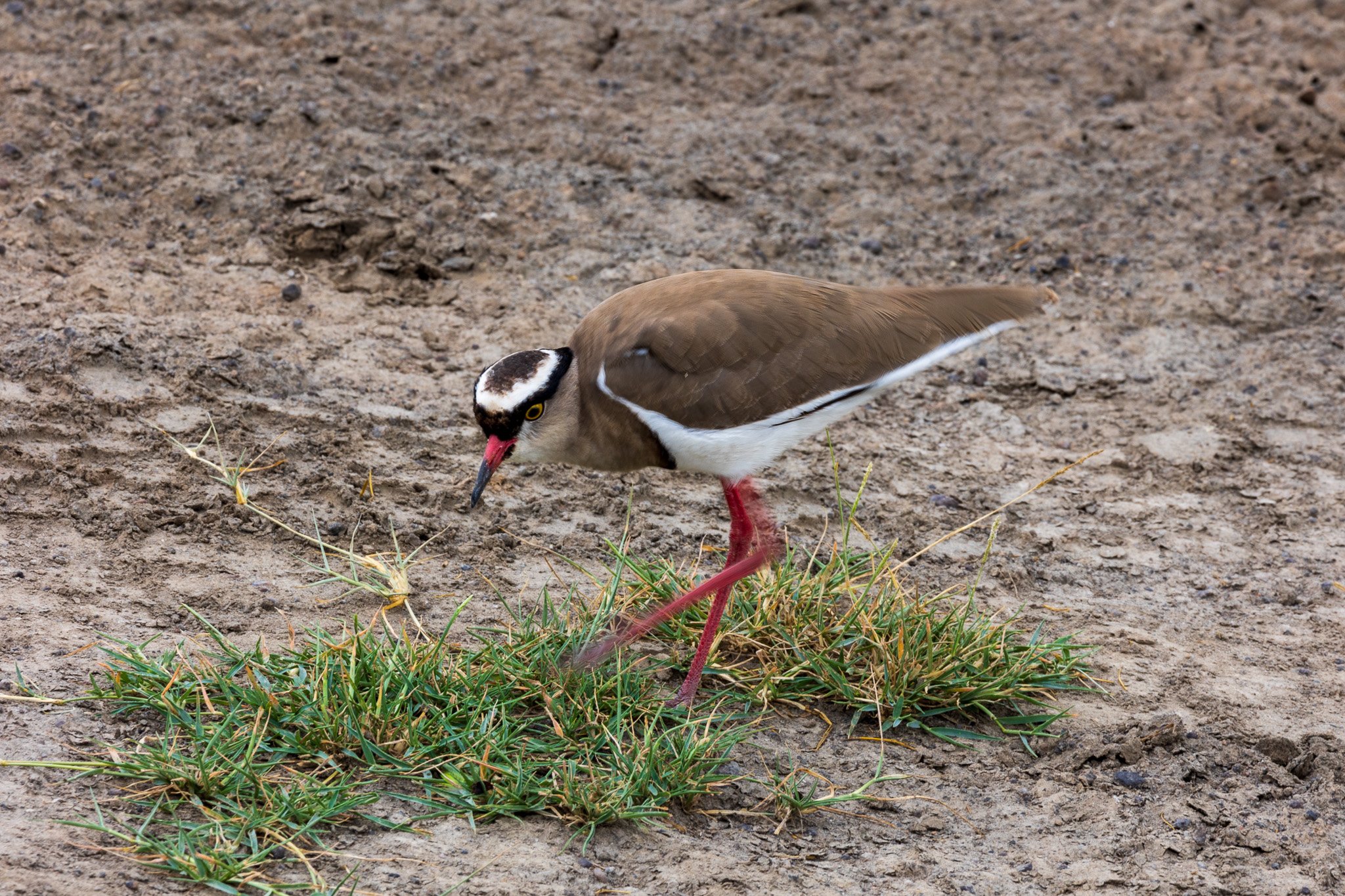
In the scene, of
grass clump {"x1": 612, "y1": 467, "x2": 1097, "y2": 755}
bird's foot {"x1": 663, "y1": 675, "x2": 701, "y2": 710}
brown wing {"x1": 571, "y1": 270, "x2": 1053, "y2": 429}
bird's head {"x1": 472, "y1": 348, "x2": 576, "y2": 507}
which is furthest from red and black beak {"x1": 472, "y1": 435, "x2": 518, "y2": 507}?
bird's foot {"x1": 663, "y1": 675, "x2": 701, "y2": 710}

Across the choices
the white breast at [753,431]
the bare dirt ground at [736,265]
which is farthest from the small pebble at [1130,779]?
the white breast at [753,431]

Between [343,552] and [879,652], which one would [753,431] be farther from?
[343,552]

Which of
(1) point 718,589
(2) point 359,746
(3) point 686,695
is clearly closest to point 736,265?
(1) point 718,589

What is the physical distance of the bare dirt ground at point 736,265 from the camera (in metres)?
4.08

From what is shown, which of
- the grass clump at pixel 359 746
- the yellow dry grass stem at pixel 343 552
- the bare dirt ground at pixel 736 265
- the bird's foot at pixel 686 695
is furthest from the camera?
the yellow dry grass stem at pixel 343 552

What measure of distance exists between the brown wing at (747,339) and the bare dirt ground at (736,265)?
1083mm

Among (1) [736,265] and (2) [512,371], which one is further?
(1) [736,265]

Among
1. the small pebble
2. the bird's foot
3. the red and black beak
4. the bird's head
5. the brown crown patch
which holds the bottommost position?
the small pebble

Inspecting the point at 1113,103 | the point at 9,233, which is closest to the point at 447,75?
the point at 9,233

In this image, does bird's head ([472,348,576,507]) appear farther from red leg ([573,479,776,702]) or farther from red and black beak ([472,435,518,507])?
red leg ([573,479,776,702])

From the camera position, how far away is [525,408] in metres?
4.55

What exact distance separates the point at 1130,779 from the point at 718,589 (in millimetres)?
1535

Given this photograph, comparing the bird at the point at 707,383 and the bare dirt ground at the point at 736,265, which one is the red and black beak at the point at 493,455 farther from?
the bare dirt ground at the point at 736,265

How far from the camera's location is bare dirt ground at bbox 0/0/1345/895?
4078mm
